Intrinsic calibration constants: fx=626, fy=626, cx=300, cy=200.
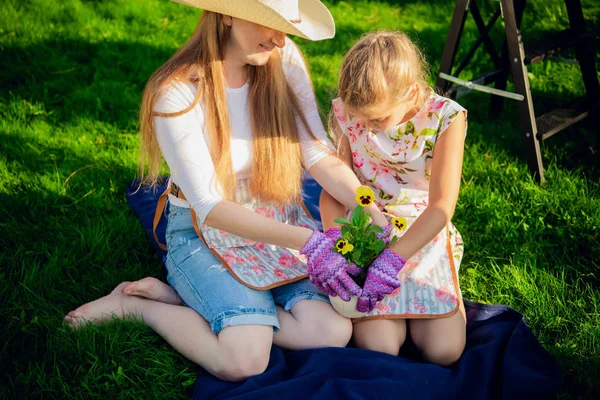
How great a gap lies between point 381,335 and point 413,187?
2.07 feet

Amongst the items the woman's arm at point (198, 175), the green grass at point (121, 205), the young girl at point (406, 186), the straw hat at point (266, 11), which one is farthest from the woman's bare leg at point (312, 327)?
the straw hat at point (266, 11)

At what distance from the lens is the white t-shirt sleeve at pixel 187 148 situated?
224 centimetres

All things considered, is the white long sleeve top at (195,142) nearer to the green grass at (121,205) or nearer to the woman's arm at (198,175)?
the woman's arm at (198,175)

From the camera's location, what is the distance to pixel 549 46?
343cm

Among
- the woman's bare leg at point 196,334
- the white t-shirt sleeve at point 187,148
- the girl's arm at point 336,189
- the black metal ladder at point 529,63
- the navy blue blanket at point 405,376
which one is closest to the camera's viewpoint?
the navy blue blanket at point 405,376

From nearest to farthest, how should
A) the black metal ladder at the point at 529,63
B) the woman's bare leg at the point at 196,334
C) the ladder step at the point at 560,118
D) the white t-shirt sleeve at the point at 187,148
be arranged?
1. the woman's bare leg at the point at 196,334
2. the white t-shirt sleeve at the point at 187,148
3. the black metal ladder at the point at 529,63
4. the ladder step at the point at 560,118

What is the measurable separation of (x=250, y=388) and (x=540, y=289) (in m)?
1.31

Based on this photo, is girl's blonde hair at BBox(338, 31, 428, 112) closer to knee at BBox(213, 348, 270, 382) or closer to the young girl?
the young girl

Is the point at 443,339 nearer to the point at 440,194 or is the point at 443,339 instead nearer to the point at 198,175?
the point at 440,194

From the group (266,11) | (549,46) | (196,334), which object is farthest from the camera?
(549,46)

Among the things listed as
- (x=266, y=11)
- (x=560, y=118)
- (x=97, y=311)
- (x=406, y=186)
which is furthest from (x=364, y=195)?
(x=560, y=118)

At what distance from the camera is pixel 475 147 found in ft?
11.8

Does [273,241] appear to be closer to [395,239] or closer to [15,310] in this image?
[395,239]

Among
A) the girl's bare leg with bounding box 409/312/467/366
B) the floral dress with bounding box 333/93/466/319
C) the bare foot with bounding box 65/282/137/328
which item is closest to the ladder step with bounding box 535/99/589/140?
the floral dress with bounding box 333/93/466/319
